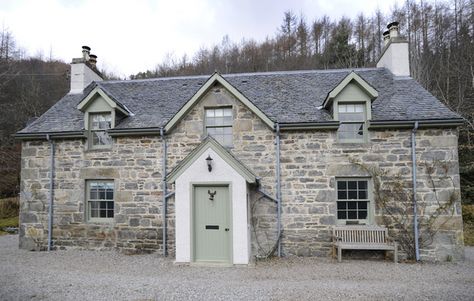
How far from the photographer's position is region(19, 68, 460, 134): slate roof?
419 inches

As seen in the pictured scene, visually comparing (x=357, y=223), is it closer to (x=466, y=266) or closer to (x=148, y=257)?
(x=466, y=266)

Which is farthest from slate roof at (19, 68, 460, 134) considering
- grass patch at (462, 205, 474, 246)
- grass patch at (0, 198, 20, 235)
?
grass patch at (0, 198, 20, 235)

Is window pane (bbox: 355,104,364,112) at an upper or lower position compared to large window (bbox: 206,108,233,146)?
upper

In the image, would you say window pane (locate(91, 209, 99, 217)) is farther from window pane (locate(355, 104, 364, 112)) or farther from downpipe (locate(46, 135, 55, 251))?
window pane (locate(355, 104, 364, 112))

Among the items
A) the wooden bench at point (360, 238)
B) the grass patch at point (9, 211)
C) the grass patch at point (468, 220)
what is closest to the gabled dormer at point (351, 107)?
the wooden bench at point (360, 238)

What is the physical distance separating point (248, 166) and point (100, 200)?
5.56 meters

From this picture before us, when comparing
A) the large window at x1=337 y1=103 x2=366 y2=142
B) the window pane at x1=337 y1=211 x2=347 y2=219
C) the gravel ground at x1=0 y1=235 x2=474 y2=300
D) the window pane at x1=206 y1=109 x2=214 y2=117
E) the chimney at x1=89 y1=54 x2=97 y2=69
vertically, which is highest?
the chimney at x1=89 y1=54 x2=97 y2=69

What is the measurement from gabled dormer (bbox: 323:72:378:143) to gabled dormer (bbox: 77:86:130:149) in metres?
7.65

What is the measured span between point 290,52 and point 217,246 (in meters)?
31.5

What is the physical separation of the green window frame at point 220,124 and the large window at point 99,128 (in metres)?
3.82

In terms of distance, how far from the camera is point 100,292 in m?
6.61

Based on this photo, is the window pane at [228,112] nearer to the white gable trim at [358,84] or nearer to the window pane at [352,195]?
A: the white gable trim at [358,84]

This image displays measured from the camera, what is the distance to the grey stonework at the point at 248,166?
10.1 m

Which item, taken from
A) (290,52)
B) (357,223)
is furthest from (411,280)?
(290,52)
